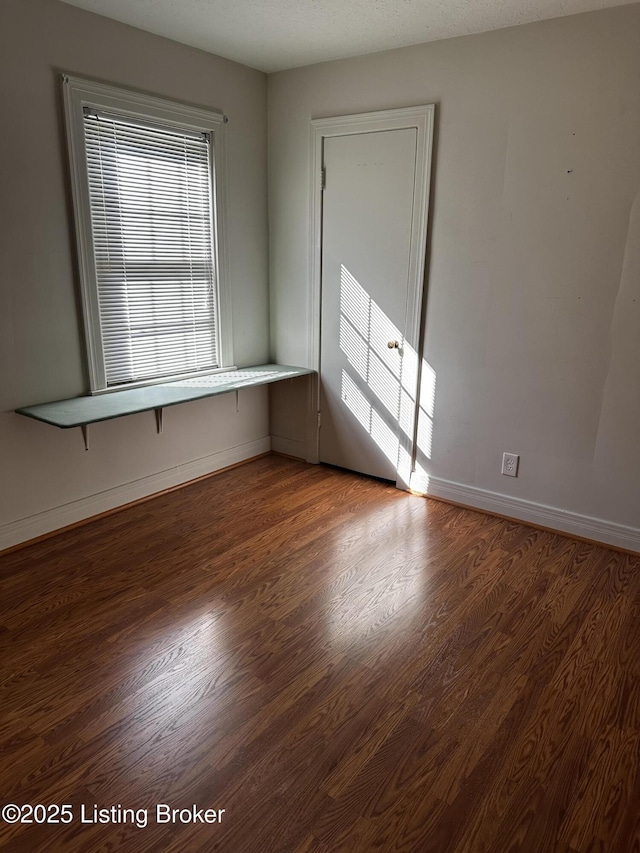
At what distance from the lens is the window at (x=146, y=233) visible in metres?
2.99

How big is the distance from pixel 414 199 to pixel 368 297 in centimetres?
63

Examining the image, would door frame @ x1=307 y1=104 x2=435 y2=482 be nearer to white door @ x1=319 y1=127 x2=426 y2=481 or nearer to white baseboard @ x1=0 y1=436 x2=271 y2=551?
white door @ x1=319 y1=127 x2=426 y2=481

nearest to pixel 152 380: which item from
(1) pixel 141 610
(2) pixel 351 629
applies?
(1) pixel 141 610

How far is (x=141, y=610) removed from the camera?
2496 millimetres

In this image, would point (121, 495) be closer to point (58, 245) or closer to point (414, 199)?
point (58, 245)

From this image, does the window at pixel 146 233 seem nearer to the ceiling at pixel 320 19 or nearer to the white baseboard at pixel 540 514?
the ceiling at pixel 320 19

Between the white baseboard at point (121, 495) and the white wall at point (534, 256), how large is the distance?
4.66 feet

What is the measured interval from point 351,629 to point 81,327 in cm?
204

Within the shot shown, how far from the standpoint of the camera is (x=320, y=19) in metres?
2.85

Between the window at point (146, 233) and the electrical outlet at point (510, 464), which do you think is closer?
the window at point (146, 233)

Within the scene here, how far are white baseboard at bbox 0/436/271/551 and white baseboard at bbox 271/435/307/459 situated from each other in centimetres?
5

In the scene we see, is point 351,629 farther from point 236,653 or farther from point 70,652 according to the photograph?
point 70,652

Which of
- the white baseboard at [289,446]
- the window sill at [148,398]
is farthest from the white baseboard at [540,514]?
the window sill at [148,398]

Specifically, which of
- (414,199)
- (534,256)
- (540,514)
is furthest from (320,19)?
(540,514)
